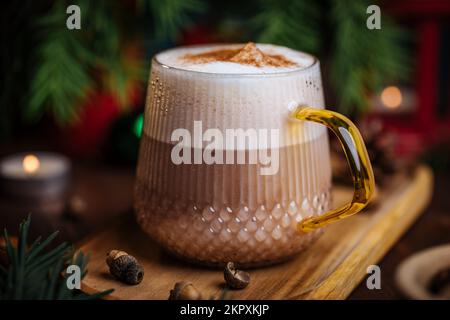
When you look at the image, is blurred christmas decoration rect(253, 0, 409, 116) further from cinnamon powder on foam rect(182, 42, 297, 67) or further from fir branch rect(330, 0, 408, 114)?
cinnamon powder on foam rect(182, 42, 297, 67)

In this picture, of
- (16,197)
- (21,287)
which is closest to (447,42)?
(16,197)

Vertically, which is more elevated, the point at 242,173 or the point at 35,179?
the point at 242,173

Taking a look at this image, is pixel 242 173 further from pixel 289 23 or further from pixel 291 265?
pixel 289 23

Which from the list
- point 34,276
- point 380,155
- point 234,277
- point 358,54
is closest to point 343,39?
point 358,54

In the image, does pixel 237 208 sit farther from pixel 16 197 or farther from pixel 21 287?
pixel 16 197

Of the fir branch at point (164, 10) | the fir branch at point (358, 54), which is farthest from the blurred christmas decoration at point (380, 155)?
the fir branch at point (164, 10)
